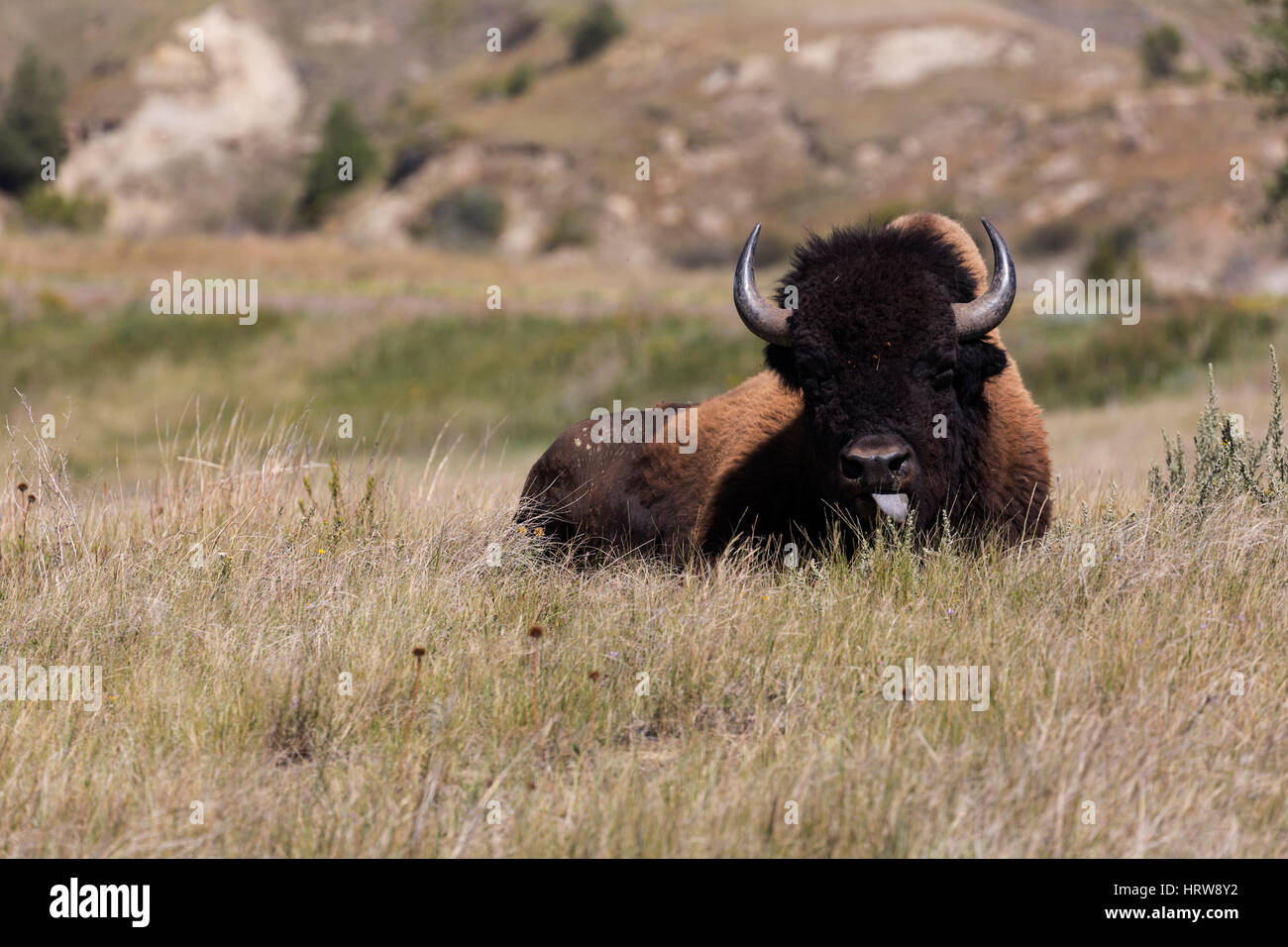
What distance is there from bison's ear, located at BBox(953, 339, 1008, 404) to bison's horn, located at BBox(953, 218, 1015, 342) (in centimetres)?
10

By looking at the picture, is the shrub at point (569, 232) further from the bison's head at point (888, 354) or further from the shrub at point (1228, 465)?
the bison's head at point (888, 354)

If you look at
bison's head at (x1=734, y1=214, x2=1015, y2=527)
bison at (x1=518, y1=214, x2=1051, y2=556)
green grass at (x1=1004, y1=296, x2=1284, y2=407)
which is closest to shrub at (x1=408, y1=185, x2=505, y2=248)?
green grass at (x1=1004, y1=296, x2=1284, y2=407)

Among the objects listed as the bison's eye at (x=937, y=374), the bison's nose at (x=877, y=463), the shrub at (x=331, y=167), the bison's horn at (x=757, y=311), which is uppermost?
the shrub at (x=331, y=167)

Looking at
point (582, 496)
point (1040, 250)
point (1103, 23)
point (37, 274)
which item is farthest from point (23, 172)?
point (1103, 23)

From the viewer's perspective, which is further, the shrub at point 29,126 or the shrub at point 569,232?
the shrub at point 29,126

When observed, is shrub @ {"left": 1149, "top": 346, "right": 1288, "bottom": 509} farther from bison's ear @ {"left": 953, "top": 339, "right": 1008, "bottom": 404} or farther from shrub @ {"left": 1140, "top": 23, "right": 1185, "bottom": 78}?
shrub @ {"left": 1140, "top": 23, "right": 1185, "bottom": 78}

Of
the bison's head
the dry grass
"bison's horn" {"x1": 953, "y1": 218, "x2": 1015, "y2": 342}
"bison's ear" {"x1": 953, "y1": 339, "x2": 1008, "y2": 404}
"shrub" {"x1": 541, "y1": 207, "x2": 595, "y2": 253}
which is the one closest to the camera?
the dry grass

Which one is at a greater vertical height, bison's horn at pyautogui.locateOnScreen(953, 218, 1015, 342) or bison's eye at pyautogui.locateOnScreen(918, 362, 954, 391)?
bison's horn at pyautogui.locateOnScreen(953, 218, 1015, 342)

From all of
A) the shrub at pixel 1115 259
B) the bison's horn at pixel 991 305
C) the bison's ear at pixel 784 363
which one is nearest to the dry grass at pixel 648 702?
the bison's ear at pixel 784 363

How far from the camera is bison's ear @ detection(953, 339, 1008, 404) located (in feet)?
22.2

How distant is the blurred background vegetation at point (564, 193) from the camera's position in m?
29.9

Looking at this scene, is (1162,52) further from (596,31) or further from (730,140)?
(596,31)

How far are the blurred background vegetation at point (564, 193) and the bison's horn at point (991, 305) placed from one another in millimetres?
8336
